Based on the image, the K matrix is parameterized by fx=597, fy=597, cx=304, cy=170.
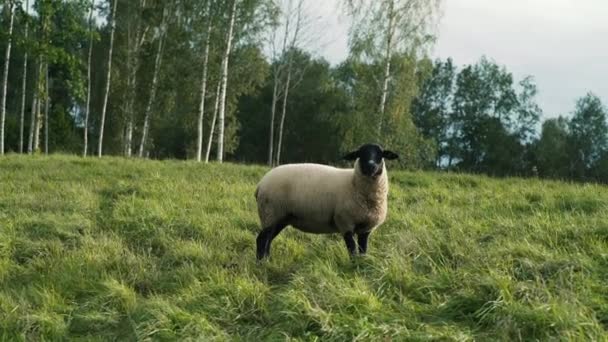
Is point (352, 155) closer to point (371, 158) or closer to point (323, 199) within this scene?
point (371, 158)

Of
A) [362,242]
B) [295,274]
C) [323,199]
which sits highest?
[323,199]

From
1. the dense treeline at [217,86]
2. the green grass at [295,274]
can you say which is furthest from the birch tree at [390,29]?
the green grass at [295,274]

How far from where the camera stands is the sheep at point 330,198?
698cm

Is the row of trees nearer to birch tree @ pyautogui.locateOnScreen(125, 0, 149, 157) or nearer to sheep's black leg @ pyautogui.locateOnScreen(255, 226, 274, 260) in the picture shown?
birch tree @ pyautogui.locateOnScreen(125, 0, 149, 157)

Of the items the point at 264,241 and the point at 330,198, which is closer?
the point at 330,198

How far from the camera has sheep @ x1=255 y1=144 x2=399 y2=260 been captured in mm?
6977

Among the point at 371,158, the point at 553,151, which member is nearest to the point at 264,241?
the point at 371,158

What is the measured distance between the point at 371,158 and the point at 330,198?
0.76m

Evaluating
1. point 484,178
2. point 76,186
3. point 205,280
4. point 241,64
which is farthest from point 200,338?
point 241,64

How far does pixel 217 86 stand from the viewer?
3092 centimetres

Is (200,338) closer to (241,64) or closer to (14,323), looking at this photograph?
(14,323)

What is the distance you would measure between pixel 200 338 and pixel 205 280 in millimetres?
1680

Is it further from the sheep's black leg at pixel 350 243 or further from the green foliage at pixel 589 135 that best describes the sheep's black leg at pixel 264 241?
the green foliage at pixel 589 135

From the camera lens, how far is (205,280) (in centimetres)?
643
